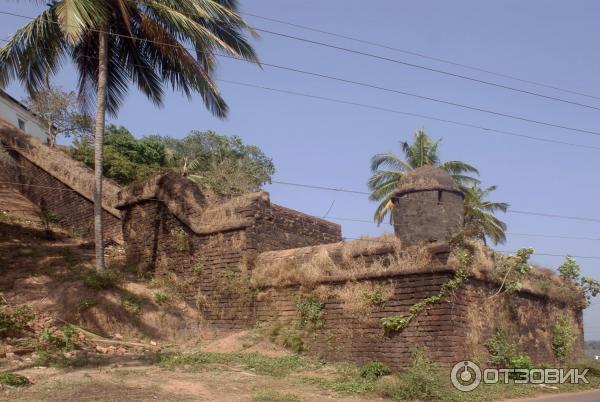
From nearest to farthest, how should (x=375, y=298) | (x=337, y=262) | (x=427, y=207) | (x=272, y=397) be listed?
(x=272, y=397) < (x=375, y=298) < (x=427, y=207) < (x=337, y=262)

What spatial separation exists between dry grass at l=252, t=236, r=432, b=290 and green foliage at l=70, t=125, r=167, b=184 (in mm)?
10445

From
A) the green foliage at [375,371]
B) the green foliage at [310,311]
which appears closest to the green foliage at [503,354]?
the green foliage at [375,371]

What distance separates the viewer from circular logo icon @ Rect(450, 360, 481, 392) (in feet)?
29.3

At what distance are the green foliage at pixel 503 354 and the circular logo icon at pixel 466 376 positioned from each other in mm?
700

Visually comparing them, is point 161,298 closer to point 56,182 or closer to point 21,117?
point 56,182

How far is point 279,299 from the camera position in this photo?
38.6 feet

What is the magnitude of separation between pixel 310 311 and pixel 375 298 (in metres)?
1.49

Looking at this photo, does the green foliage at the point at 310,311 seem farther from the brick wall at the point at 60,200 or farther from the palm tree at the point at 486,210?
the palm tree at the point at 486,210

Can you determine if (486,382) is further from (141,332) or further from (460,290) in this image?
(141,332)

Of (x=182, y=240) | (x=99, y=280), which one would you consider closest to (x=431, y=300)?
(x=182, y=240)

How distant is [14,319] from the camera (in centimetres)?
968

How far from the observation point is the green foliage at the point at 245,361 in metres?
9.56

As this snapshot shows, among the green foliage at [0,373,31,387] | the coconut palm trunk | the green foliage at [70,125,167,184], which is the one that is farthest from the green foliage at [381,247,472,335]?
the green foliage at [70,125,167,184]

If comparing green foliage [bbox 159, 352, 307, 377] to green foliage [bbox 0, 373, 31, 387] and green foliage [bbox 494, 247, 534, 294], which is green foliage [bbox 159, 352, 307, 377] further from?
green foliage [bbox 494, 247, 534, 294]
